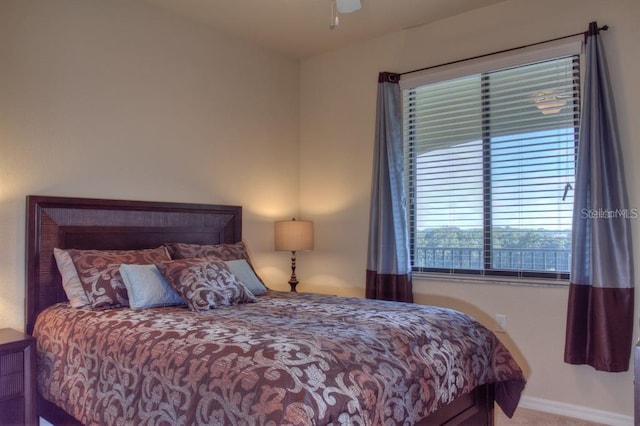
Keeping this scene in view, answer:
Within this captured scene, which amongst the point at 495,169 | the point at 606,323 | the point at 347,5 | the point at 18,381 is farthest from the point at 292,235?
the point at 606,323

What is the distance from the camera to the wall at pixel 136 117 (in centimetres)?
262

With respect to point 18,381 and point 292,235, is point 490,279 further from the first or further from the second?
point 18,381

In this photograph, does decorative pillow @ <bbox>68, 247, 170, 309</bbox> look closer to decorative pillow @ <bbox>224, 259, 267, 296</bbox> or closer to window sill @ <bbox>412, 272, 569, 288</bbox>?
decorative pillow @ <bbox>224, 259, 267, 296</bbox>

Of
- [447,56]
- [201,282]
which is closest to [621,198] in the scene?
[447,56]

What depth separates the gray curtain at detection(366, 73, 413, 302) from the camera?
355 cm

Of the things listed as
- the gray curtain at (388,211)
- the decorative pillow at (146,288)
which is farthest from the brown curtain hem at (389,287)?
the decorative pillow at (146,288)

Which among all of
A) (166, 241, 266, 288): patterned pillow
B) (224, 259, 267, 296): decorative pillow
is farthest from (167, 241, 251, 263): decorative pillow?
(224, 259, 267, 296): decorative pillow

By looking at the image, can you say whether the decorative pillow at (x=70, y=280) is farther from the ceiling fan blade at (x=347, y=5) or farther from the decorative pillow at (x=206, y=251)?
the ceiling fan blade at (x=347, y=5)

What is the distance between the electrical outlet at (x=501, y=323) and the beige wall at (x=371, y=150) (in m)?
0.03

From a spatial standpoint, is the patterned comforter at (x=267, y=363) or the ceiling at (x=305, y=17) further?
Answer: the ceiling at (x=305, y=17)

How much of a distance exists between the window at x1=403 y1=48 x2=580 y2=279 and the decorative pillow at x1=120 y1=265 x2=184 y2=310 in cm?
190

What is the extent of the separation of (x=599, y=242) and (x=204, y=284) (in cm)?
226

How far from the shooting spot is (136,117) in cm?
317

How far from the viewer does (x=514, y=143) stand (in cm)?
326
